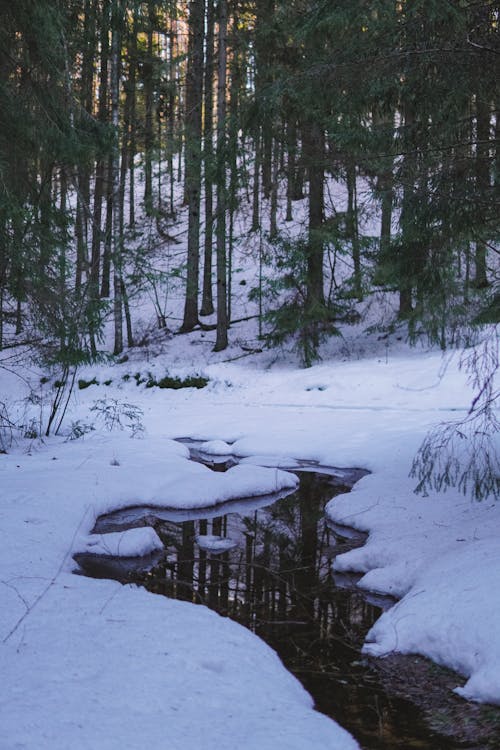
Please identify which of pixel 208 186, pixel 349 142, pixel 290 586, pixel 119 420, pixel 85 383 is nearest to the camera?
pixel 290 586

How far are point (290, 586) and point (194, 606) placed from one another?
1.16m

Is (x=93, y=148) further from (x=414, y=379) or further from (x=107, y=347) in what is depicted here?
(x=107, y=347)

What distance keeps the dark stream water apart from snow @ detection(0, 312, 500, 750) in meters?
0.22

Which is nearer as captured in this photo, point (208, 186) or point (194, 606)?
point (194, 606)

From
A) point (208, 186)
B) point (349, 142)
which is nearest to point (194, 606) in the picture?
point (349, 142)

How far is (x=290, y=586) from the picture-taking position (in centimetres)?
542

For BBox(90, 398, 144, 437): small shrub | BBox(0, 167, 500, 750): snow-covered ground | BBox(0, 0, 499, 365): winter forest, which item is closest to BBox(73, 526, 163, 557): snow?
BBox(0, 167, 500, 750): snow-covered ground

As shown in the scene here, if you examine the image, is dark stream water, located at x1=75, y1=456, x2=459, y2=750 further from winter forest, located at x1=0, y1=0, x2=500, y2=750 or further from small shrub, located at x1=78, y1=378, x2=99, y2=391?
small shrub, located at x1=78, y1=378, x2=99, y2=391

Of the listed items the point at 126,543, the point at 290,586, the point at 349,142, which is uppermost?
the point at 349,142

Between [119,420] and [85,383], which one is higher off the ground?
[85,383]

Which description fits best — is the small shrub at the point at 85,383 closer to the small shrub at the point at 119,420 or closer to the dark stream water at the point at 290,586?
the small shrub at the point at 119,420

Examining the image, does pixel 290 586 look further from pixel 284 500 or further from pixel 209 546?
pixel 284 500

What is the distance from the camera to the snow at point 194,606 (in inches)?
118

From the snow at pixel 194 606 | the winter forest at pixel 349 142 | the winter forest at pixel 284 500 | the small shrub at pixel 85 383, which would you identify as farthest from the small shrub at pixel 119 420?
the small shrub at pixel 85 383
